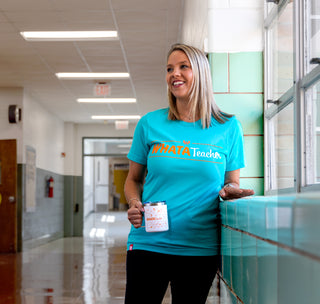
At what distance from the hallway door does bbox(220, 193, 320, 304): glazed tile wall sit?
781 centimetres

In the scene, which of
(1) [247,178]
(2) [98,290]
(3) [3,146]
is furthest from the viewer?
(3) [3,146]

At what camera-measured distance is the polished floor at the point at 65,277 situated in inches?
170

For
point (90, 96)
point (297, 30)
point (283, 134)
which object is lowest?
point (283, 134)

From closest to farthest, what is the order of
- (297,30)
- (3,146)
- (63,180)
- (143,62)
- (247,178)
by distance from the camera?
(297,30) < (247,178) < (143,62) < (3,146) < (63,180)

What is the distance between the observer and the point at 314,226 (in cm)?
67

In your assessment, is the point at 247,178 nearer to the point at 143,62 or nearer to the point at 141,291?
the point at 141,291

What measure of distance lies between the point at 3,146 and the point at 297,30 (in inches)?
306

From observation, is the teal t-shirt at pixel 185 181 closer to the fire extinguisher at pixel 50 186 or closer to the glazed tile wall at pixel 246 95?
the glazed tile wall at pixel 246 95

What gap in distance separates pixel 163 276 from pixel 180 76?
672 mm

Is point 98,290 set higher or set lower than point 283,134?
lower

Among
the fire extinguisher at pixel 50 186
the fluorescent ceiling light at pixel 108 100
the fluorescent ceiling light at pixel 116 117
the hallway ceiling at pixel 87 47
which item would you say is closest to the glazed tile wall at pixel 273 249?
the hallway ceiling at pixel 87 47

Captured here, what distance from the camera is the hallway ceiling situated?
545 cm

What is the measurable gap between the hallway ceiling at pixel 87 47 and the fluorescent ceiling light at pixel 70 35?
111mm

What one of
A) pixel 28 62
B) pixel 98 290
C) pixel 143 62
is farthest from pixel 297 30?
pixel 28 62
